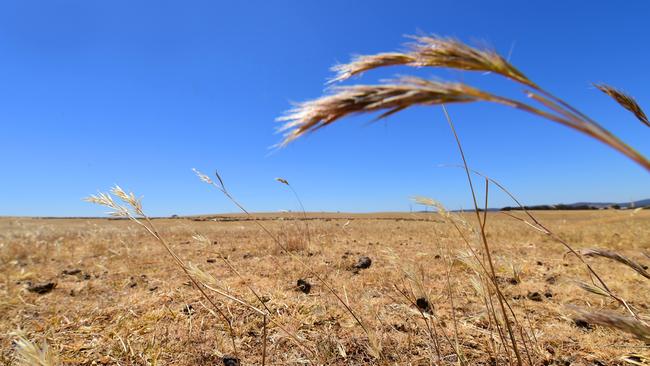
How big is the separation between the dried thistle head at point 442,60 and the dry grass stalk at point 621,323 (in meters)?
0.63

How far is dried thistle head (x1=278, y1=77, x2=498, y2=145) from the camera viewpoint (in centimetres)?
72

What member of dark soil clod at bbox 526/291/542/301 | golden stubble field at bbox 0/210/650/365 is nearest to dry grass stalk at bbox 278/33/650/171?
golden stubble field at bbox 0/210/650/365

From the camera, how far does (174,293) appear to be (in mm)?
3697

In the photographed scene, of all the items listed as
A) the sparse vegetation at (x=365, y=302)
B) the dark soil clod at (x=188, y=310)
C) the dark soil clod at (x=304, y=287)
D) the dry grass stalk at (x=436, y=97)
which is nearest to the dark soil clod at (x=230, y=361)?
the sparse vegetation at (x=365, y=302)

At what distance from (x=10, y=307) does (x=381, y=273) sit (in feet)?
13.2

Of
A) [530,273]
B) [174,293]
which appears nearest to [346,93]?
[174,293]

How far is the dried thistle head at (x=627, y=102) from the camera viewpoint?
1.21 m

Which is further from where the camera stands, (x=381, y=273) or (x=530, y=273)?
(x=530, y=273)

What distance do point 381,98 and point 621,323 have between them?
81 cm

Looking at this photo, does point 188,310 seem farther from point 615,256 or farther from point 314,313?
point 615,256

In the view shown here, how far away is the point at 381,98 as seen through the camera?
75 cm

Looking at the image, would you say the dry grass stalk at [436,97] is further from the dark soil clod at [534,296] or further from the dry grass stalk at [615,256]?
the dark soil clod at [534,296]

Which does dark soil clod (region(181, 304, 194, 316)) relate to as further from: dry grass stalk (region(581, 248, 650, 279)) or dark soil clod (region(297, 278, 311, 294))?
dry grass stalk (region(581, 248, 650, 279))

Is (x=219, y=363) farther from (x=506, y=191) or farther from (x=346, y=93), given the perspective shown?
(x=346, y=93)
